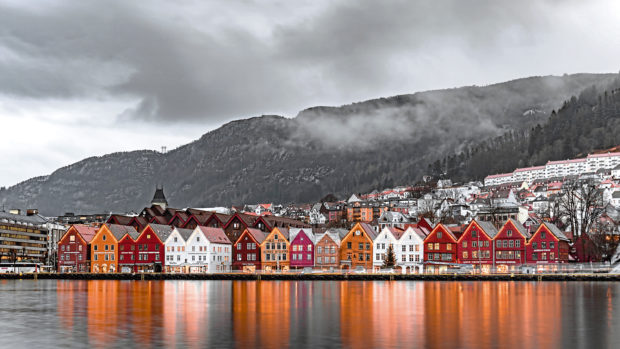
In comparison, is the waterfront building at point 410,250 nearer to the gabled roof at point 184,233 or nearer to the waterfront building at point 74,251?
the gabled roof at point 184,233

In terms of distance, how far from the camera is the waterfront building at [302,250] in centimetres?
13200

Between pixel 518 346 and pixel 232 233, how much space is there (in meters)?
119

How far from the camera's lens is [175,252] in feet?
450

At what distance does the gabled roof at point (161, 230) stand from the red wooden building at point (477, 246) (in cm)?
5799

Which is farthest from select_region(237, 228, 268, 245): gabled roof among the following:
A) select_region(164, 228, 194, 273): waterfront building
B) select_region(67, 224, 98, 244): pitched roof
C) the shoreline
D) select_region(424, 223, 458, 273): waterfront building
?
select_region(424, 223, 458, 273): waterfront building

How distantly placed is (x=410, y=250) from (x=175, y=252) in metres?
45.5

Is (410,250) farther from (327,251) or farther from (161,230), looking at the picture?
Result: (161,230)

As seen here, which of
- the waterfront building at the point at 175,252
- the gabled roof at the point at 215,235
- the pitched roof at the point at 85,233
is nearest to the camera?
the gabled roof at the point at 215,235

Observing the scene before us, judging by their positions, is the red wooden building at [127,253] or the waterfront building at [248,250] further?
the red wooden building at [127,253]

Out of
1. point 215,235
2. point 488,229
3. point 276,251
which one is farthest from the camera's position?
point 215,235

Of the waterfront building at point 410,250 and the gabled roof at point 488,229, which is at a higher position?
the gabled roof at point 488,229

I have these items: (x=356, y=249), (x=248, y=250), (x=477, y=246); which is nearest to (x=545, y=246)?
(x=477, y=246)

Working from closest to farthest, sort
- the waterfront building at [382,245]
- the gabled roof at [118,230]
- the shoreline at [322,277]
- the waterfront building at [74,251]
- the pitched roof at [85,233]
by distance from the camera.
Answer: the shoreline at [322,277] < the waterfront building at [382,245] < the gabled roof at [118,230] < the waterfront building at [74,251] < the pitched roof at [85,233]

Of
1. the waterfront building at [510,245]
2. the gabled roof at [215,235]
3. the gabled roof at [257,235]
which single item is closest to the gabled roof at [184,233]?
the gabled roof at [215,235]
